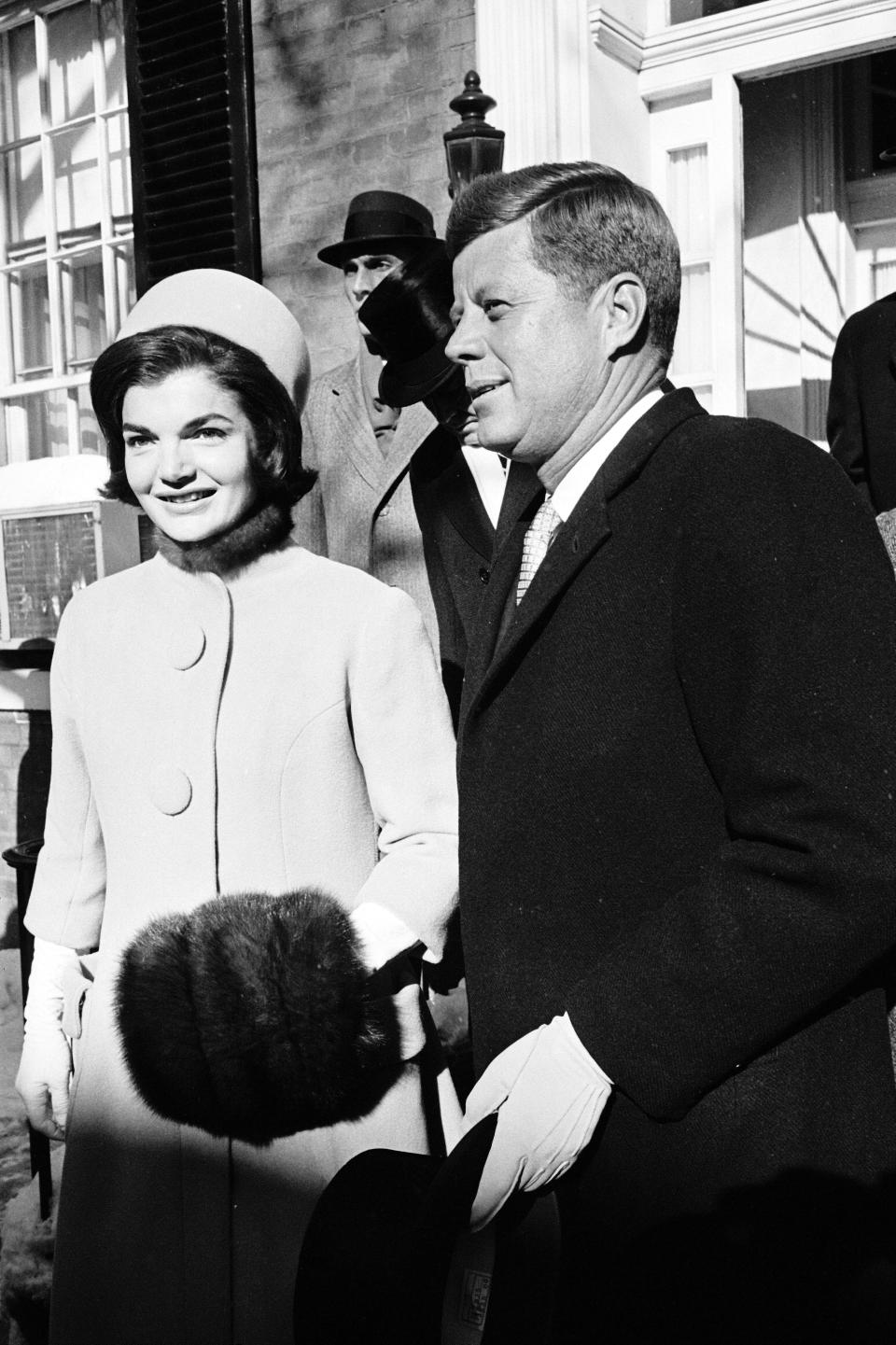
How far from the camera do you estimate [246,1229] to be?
182 cm

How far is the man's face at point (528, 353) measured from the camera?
1.57 meters

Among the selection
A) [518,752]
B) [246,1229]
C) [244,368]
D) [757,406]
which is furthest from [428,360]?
[757,406]

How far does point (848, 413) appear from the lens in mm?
3736

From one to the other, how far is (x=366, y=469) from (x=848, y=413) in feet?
4.70

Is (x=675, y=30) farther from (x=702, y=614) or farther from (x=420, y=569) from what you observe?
(x=702, y=614)

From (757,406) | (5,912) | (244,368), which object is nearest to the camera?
(244,368)

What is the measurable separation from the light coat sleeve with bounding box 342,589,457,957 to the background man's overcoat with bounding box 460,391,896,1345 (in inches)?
14.1

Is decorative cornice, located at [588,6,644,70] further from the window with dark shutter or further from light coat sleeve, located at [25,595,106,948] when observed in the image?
light coat sleeve, located at [25,595,106,948]

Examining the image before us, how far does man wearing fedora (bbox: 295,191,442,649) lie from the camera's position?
331 centimetres

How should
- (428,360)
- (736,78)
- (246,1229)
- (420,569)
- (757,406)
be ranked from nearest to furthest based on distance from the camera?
(246,1229), (428,360), (420,569), (736,78), (757,406)

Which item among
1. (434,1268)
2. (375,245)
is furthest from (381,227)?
(434,1268)

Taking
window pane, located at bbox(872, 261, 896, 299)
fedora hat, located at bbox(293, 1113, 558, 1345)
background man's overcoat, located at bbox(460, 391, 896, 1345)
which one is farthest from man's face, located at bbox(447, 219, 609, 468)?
window pane, located at bbox(872, 261, 896, 299)

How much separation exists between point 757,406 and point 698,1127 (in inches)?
180

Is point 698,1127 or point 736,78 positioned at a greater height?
point 736,78
